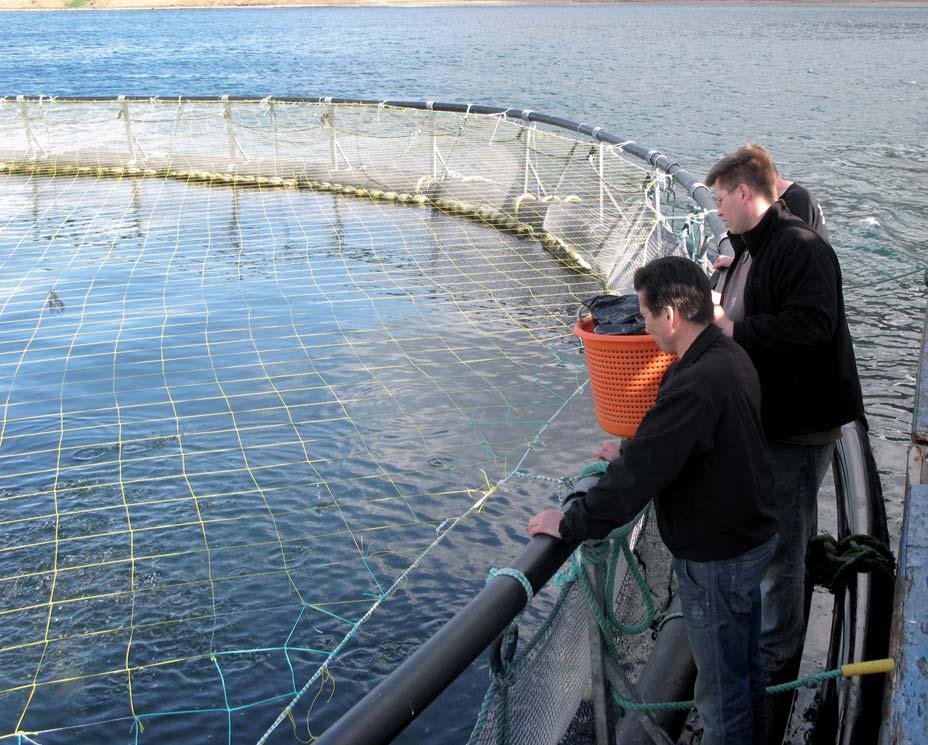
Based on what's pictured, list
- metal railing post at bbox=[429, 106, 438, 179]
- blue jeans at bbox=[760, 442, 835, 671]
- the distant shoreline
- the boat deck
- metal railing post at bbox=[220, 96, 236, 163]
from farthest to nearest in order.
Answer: the distant shoreline
metal railing post at bbox=[220, 96, 236, 163]
metal railing post at bbox=[429, 106, 438, 179]
blue jeans at bbox=[760, 442, 835, 671]
the boat deck

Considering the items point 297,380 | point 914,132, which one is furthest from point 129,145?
point 914,132

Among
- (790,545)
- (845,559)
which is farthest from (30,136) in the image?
(845,559)

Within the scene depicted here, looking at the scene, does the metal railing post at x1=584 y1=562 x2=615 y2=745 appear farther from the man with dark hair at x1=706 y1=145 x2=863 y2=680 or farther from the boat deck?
the man with dark hair at x1=706 y1=145 x2=863 y2=680

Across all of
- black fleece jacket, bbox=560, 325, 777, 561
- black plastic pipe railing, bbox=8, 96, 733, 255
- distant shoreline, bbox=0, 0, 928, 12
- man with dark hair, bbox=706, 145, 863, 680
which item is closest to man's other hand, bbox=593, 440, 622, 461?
black fleece jacket, bbox=560, 325, 777, 561

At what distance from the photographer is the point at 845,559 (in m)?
3.19

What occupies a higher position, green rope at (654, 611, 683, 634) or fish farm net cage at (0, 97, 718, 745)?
green rope at (654, 611, 683, 634)

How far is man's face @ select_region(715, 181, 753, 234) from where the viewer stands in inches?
120

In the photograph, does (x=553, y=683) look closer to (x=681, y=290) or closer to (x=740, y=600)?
(x=740, y=600)

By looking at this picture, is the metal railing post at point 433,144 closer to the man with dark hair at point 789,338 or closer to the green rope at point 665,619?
the man with dark hair at point 789,338

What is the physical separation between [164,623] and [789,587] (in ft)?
10.2

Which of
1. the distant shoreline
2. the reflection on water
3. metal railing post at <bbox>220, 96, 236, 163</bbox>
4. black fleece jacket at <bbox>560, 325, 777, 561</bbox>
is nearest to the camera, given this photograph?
black fleece jacket at <bbox>560, 325, 777, 561</bbox>

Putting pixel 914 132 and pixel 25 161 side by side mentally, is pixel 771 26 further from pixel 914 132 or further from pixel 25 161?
pixel 25 161

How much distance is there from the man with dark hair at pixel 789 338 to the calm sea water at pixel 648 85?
1.95 meters

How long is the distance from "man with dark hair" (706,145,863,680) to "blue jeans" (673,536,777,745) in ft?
1.92
